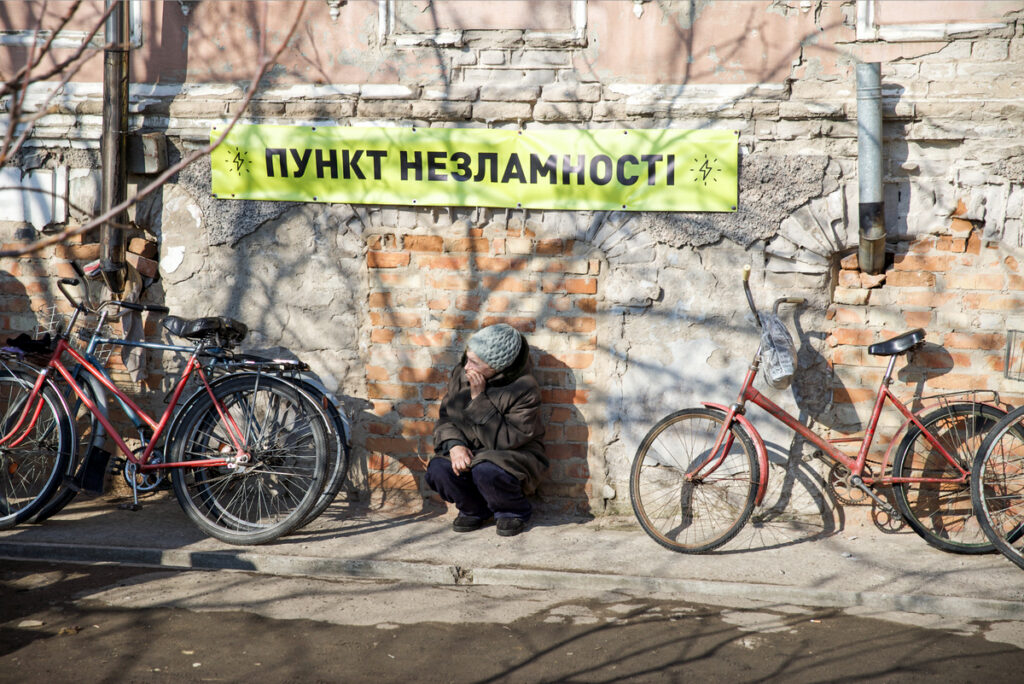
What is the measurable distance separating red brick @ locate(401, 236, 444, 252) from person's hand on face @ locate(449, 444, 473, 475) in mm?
1196

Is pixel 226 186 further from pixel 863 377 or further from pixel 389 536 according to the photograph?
pixel 863 377

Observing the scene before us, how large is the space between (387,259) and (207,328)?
1103 mm

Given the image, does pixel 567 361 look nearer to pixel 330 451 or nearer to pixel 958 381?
pixel 330 451

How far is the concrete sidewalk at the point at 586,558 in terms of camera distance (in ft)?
14.4

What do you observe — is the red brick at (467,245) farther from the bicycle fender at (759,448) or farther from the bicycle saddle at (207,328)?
the bicycle fender at (759,448)

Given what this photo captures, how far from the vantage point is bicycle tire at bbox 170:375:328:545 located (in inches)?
197

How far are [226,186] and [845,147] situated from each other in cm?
359

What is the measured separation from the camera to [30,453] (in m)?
5.39

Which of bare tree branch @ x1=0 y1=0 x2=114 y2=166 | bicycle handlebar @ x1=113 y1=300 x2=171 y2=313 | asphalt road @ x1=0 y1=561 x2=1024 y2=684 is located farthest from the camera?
bicycle handlebar @ x1=113 y1=300 x2=171 y2=313

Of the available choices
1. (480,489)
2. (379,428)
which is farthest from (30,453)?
(480,489)

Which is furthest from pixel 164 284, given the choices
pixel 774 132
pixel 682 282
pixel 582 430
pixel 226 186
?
pixel 774 132

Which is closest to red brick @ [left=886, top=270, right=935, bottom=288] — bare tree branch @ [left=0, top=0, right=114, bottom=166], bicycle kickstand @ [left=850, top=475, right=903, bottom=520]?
bicycle kickstand @ [left=850, top=475, right=903, bottom=520]

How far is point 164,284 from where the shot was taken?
5711 millimetres

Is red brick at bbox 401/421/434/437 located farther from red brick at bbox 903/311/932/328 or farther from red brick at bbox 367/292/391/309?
red brick at bbox 903/311/932/328
